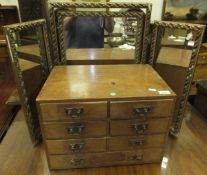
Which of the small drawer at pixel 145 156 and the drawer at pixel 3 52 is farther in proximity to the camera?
the drawer at pixel 3 52

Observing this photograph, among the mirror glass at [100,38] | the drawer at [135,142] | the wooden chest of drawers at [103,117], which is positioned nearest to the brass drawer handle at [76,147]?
the wooden chest of drawers at [103,117]

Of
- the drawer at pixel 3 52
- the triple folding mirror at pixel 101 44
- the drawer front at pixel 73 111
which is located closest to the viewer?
the drawer front at pixel 73 111

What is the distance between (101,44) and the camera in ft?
4.12

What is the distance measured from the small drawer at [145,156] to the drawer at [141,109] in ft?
0.74

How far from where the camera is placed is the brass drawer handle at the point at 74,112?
79 centimetres

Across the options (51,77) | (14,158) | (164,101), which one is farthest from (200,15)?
(14,158)

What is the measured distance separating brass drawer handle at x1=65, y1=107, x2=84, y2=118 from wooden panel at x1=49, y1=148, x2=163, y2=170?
254mm

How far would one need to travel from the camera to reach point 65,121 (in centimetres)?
82

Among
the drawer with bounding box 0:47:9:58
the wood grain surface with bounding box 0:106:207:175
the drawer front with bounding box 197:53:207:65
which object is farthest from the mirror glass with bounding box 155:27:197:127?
the drawer with bounding box 0:47:9:58

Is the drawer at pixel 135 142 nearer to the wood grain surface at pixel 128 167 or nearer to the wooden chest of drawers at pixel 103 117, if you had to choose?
the wooden chest of drawers at pixel 103 117

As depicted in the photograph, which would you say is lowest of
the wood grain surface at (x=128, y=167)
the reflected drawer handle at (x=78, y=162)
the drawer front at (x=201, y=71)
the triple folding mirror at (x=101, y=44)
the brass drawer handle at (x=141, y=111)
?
the wood grain surface at (x=128, y=167)

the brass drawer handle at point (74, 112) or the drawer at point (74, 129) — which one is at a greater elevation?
the brass drawer handle at point (74, 112)

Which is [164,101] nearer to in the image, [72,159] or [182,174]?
[182,174]

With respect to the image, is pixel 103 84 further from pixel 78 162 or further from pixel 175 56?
pixel 175 56
